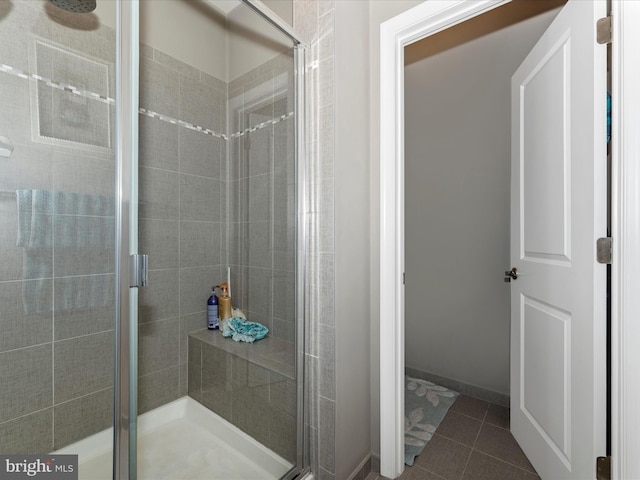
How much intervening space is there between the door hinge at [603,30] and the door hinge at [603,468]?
4.57 feet

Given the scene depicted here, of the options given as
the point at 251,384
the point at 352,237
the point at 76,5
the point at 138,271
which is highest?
the point at 76,5

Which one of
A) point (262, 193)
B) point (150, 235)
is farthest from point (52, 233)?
point (262, 193)

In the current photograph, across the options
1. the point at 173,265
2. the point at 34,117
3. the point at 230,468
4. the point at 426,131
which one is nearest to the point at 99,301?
the point at 173,265

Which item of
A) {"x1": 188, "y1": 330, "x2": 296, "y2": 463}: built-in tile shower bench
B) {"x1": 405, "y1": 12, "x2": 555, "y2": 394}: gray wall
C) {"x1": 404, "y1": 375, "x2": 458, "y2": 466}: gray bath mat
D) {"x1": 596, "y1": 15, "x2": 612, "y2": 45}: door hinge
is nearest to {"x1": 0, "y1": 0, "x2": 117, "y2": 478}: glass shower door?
{"x1": 188, "y1": 330, "x2": 296, "y2": 463}: built-in tile shower bench

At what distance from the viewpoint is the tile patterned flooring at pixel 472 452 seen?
4.83ft

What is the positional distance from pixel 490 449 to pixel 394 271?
1.14m

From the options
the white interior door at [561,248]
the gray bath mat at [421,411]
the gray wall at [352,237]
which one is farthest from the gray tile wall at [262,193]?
the white interior door at [561,248]

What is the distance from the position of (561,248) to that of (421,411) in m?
1.34

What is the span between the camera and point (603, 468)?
104 centimetres

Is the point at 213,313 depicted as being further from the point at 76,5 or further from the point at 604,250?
the point at 604,250

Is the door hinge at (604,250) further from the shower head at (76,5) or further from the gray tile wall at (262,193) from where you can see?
the shower head at (76,5)

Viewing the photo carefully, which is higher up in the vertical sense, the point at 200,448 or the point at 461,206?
the point at 461,206

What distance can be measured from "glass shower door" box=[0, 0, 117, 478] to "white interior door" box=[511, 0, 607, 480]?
1.63 metres

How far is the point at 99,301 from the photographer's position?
1031 mm
